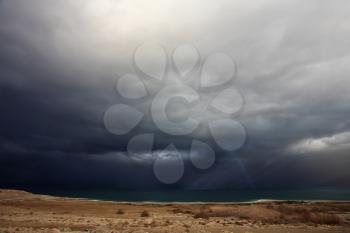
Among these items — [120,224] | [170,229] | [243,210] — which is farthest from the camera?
[243,210]

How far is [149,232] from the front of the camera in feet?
108

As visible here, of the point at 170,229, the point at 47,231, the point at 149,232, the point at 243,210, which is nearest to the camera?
the point at 47,231

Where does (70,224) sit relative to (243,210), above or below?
below

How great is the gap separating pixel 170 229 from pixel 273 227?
12066mm

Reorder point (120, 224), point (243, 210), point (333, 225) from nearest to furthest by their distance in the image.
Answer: point (120, 224) → point (333, 225) → point (243, 210)

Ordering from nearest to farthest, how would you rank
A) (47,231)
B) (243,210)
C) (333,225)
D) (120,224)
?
(47,231) → (120,224) → (333,225) → (243,210)

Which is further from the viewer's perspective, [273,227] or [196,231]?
[273,227]

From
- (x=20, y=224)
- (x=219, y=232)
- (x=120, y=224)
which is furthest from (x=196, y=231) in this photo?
(x=20, y=224)

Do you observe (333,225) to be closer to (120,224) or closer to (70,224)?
(120,224)

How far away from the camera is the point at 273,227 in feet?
129

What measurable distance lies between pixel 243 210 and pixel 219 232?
828 inches

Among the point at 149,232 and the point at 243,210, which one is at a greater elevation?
the point at 243,210

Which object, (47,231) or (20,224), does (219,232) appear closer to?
(47,231)

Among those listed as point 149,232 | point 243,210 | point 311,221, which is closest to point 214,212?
point 243,210
